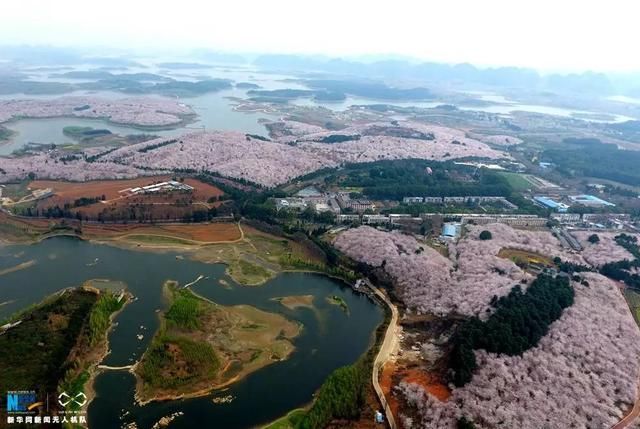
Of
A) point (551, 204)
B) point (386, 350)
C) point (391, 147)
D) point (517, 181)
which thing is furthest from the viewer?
point (391, 147)

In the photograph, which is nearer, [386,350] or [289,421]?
[289,421]

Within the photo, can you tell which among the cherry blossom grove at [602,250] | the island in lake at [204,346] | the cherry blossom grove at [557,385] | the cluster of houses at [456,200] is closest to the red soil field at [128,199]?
the island in lake at [204,346]

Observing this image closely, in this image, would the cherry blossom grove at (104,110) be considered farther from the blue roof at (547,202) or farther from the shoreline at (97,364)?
the shoreline at (97,364)

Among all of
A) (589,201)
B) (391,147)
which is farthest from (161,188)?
(589,201)

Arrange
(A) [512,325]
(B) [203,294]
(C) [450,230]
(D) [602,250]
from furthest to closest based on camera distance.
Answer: (C) [450,230] < (D) [602,250] < (B) [203,294] < (A) [512,325]

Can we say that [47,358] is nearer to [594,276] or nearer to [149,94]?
[594,276]

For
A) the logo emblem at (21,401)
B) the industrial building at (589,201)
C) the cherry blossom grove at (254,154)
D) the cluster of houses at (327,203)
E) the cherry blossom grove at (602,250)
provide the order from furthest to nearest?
the cherry blossom grove at (254,154) < the industrial building at (589,201) < the cluster of houses at (327,203) < the cherry blossom grove at (602,250) < the logo emblem at (21,401)

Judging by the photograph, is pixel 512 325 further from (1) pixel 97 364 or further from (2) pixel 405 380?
(1) pixel 97 364
